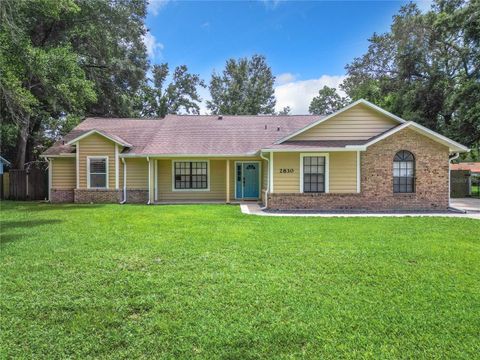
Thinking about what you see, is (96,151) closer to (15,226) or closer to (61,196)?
(61,196)

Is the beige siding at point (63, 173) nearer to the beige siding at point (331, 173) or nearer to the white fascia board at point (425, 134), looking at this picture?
the beige siding at point (331, 173)

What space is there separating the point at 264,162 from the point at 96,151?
8.65 meters

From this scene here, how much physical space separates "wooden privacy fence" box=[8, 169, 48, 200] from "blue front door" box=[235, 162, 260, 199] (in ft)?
38.7

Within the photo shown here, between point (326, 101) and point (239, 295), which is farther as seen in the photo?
point (326, 101)

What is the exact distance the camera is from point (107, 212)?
11867 millimetres

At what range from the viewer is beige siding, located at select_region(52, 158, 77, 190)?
16141 mm

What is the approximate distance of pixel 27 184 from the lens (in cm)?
1812

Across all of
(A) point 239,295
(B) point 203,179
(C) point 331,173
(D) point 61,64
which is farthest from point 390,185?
(D) point 61,64

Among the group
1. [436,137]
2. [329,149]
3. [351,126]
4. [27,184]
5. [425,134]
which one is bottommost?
[27,184]

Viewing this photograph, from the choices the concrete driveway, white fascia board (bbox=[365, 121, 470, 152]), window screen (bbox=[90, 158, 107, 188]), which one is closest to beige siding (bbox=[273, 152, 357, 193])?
white fascia board (bbox=[365, 121, 470, 152])

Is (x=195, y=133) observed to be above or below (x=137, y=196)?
above

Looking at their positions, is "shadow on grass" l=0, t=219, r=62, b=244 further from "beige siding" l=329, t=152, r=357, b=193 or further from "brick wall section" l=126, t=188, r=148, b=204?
"beige siding" l=329, t=152, r=357, b=193

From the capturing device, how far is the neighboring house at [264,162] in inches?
501

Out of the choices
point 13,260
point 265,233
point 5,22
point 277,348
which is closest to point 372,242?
point 265,233
